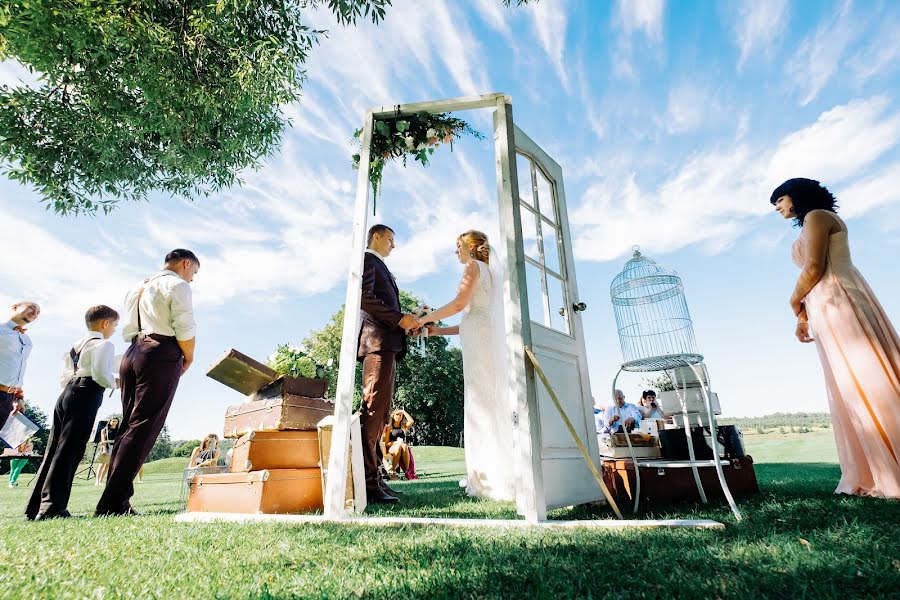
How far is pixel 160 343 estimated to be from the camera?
345 centimetres

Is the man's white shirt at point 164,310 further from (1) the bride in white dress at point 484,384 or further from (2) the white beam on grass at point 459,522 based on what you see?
(1) the bride in white dress at point 484,384

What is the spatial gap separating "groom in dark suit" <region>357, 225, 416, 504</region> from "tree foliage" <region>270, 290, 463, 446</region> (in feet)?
69.2

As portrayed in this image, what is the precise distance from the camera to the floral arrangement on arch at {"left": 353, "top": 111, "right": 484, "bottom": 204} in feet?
12.3

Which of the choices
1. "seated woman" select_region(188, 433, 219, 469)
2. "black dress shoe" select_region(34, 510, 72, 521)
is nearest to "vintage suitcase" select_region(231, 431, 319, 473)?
"black dress shoe" select_region(34, 510, 72, 521)

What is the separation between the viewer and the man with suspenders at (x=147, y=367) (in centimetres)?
330

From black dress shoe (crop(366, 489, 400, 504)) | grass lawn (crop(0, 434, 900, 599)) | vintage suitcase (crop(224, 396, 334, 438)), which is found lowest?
grass lawn (crop(0, 434, 900, 599))

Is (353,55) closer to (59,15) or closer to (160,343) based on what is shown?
(59,15)

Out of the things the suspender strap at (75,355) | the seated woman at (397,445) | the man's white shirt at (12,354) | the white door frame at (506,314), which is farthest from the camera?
the seated woman at (397,445)

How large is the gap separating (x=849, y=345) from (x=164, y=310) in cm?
510

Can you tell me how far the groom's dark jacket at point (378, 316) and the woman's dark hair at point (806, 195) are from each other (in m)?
3.35

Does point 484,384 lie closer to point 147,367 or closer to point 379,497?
point 379,497

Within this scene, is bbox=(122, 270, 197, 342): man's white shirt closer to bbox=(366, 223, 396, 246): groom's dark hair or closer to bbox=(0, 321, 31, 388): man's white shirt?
bbox=(366, 223, 396, 246): groom's dark hair

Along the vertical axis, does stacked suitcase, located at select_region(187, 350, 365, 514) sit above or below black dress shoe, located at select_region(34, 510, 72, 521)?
above

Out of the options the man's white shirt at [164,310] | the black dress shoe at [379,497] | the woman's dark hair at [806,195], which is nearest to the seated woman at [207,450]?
the man's white shirt at [164,310]
